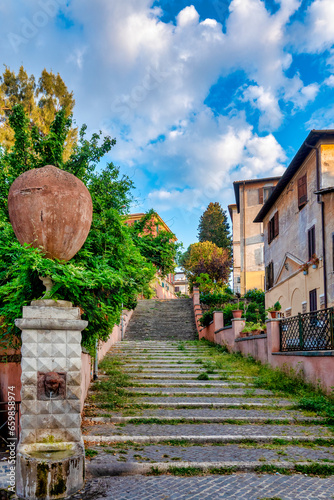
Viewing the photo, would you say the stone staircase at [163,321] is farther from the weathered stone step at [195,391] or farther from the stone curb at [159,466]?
the stone curb at [159,466]

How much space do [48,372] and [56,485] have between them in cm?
110

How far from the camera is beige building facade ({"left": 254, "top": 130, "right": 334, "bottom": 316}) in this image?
14883mm

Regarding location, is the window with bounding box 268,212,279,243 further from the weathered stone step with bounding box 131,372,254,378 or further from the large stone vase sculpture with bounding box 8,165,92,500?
the large stone vase sculpture with bounding box 8,165,92,500

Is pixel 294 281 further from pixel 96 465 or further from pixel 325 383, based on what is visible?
pixel 96 465

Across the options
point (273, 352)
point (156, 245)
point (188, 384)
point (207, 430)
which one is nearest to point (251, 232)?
point (156, 245)

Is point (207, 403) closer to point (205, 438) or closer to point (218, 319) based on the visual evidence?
point (205, 438)

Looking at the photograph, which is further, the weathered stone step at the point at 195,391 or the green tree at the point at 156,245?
the green tree at the point at 156,245

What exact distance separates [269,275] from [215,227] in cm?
2230

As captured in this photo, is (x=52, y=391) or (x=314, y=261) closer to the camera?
(x=52, y=391)

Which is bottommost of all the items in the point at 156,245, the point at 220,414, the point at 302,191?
the point at 220,414

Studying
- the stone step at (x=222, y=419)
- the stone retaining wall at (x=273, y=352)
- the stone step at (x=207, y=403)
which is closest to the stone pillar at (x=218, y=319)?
the stone retaining wall at (x=273, y=352)

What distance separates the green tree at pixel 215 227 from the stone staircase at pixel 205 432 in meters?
32.7

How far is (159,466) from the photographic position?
5.00m

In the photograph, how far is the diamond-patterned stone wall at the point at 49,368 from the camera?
4387mm
